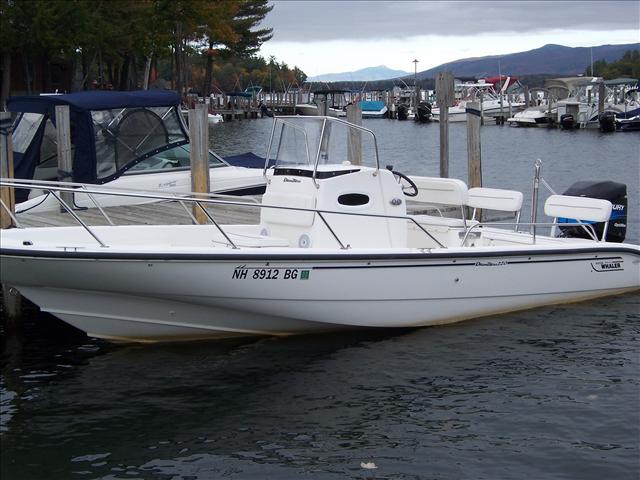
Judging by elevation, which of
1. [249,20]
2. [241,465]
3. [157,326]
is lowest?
[241,465]

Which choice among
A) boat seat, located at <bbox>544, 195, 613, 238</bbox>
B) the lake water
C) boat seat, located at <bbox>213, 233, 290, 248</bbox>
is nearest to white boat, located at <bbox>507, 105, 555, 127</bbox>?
boat seat, located at <bbox>544, 195, 613, 238</bbox>

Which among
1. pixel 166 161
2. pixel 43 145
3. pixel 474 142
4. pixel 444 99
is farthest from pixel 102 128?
pixel 474 142

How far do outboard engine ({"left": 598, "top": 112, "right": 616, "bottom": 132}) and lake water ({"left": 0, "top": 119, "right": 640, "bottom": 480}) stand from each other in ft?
133

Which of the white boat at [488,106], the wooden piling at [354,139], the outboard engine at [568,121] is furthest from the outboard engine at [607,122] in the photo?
the wooden piling at [354,139]

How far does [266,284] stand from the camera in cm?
995

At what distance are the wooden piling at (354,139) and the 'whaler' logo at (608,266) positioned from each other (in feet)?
12.4

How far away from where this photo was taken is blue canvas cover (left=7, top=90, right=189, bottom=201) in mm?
14875

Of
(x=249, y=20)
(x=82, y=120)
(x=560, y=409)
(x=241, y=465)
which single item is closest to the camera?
(x=241, y=465)

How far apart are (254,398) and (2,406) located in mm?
2424

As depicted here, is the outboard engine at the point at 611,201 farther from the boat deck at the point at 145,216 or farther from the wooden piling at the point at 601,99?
the wooden piling at the point at 601,99

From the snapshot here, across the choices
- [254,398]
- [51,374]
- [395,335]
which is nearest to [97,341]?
[51,374]

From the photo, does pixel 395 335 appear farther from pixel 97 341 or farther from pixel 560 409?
pixel 97 341

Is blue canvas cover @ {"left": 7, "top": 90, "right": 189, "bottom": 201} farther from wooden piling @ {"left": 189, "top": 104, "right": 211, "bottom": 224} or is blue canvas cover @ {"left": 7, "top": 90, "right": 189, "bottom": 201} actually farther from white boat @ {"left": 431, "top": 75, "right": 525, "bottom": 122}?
white boat @ {"left": 431, "top": 75, "right": 525, "bottom": 122}

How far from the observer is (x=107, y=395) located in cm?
927
